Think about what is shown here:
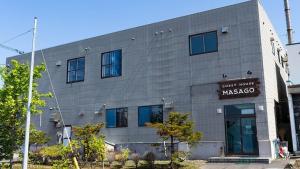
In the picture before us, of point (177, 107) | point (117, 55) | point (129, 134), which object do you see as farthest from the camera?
point (117, 55)

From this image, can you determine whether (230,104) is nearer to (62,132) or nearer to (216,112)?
(216,112)

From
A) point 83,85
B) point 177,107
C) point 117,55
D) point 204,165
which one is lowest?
point 204,165

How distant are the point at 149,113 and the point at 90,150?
9.94 m

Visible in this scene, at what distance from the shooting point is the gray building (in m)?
24.2

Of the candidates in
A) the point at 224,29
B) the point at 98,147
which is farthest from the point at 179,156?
the point at 224,29

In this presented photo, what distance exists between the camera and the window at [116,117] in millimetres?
29703

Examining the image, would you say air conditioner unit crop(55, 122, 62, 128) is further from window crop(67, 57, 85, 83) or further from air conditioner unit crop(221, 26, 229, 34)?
air conditioner unit crop(221, 26, 229, 34)

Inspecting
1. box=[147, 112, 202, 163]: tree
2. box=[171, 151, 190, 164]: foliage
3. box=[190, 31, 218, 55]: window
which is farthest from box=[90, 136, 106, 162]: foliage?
box=[190, 31, 218, 55]: window

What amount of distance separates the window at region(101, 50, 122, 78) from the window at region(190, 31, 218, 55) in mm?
7189

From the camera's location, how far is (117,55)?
3127 cm

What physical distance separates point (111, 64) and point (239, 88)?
485 inches

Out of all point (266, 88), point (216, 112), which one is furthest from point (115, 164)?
point (266, 88)

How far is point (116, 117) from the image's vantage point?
98.9 ft

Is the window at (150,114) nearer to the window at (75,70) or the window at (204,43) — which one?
the window at (204,43)
